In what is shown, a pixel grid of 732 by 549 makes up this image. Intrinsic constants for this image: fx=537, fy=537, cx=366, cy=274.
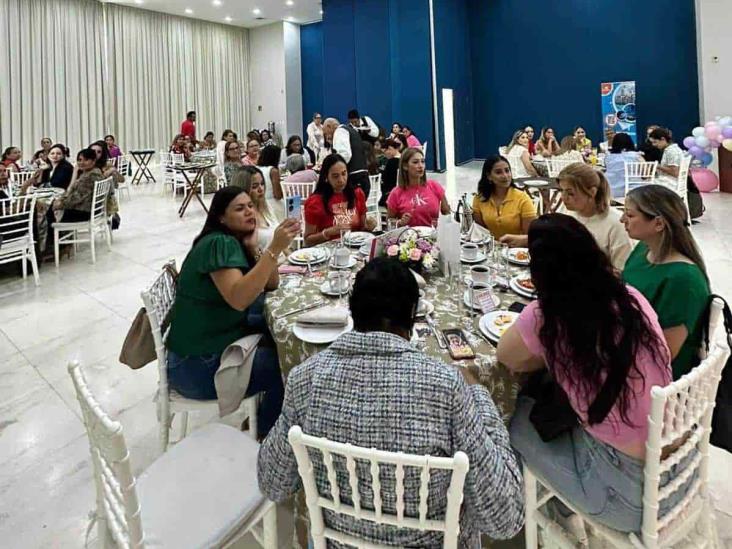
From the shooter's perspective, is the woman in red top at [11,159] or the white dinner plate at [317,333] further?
the woman in red top at [11,159]

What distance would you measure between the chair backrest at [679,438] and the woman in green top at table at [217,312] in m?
1.33

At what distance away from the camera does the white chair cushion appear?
52.1 inches

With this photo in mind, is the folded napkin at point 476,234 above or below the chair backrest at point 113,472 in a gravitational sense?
above

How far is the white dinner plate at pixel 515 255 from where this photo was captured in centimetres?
251

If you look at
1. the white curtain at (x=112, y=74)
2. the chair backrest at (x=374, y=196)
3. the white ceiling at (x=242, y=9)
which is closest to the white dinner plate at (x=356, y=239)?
the chair backrest at (x=374, y=196)

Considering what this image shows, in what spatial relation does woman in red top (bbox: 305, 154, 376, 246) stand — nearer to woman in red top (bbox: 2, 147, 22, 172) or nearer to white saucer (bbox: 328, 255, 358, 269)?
white saucer (bbox: 328, 255, 358, 269)

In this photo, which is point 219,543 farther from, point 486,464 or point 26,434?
point 26,434

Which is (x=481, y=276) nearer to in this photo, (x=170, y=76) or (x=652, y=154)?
(x=652, y=154)

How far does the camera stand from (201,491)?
1.47 metres

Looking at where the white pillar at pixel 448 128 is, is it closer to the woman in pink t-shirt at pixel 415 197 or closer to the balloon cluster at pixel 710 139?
the balloon cluster at pixel 710 139

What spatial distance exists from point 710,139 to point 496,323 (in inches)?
359

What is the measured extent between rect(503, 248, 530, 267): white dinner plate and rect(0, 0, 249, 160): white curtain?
13162 mm

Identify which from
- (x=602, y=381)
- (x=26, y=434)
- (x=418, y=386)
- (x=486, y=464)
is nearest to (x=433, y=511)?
(x=486, y=464)

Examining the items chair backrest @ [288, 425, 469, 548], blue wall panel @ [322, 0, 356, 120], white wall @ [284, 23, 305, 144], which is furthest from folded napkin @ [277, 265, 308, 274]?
white wall @ [284, 23, 305, 144]
